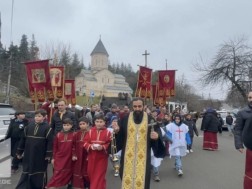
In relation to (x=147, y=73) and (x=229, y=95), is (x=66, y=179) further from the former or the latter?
(x=229, y=95)

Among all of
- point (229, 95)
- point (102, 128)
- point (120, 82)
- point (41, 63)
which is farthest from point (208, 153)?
point (120, 82)

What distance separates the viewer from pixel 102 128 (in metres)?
6.49

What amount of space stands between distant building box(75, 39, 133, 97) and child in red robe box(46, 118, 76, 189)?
321 feet

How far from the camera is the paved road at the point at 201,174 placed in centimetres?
799

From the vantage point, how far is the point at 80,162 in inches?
284

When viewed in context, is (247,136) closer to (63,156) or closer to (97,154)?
(97,154)

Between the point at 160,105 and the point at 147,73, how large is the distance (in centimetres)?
227

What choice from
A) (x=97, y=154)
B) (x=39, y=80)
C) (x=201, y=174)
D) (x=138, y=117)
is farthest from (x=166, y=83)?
(x=138, y=117)

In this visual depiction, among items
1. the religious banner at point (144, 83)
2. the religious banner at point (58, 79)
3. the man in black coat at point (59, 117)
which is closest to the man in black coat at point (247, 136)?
the man in black coat at point (59, 117)

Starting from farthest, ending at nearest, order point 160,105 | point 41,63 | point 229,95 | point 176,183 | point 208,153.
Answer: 1. point 229,95
2. point 160,105
3. point 208,153
4. point 41,63
5. point 176,183

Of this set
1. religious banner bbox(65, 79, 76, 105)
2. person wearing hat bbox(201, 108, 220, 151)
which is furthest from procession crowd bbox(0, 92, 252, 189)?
religious banner bbox(65, 79, 76, 105)

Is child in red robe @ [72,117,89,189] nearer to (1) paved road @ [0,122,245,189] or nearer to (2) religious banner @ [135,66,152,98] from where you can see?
(1) paved road @ [0,122,245,189]

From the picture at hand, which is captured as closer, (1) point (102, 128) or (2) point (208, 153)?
(1) point (102, 128)

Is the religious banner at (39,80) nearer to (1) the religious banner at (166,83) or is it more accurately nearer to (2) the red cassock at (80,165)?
(2) the red cassock at (80,165)
